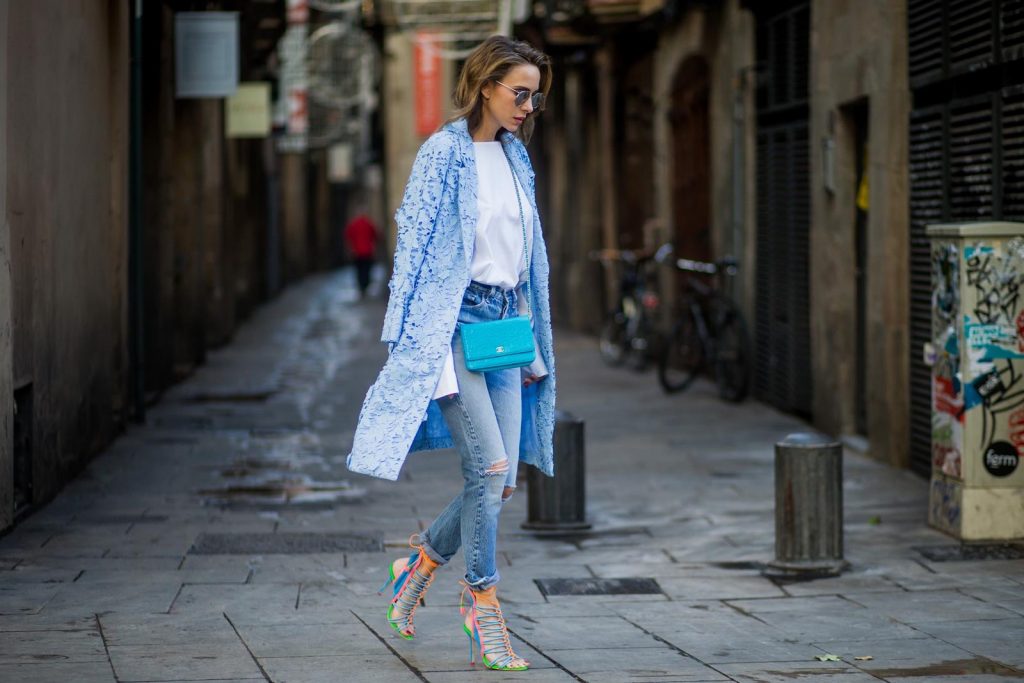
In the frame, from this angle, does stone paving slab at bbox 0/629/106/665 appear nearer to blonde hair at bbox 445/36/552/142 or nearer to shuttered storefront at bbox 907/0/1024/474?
blonde hair at bbox 445/36/552/142

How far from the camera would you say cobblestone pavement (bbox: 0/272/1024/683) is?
5.89 m

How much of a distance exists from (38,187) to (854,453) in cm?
578

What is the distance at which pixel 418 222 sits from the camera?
5.64 meters

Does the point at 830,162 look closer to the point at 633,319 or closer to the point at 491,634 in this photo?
the point at 633,319

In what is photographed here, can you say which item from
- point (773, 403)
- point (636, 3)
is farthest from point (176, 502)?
point (636, 3)

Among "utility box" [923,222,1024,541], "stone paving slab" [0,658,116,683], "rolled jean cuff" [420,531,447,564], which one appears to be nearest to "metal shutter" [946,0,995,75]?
"utility box" [923,222,1024,541]

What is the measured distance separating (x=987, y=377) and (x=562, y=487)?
2.09 meters

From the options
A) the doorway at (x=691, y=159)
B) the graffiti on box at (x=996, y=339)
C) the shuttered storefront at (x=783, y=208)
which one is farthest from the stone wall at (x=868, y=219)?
the doorway at (x=691, y=159)

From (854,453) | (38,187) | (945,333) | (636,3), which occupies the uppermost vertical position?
(636,3)

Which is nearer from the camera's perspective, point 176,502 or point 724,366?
point 176,502

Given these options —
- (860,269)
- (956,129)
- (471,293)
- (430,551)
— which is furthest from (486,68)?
(860,269)

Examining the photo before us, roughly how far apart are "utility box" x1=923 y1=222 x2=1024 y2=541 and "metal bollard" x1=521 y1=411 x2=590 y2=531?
1.78 m

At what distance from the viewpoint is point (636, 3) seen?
2086cm

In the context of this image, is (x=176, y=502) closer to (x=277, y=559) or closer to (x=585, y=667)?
(x=277, y=559)
